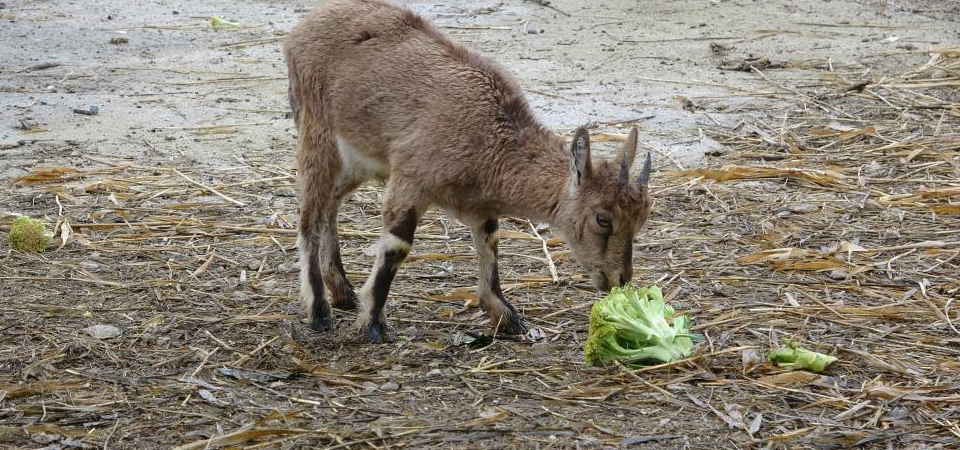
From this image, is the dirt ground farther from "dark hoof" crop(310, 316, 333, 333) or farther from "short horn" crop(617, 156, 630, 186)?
"short horn" crop(617, 156, 630, 186)

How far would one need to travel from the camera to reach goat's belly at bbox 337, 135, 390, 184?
6574 mm

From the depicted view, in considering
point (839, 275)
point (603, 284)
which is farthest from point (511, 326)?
point (839, 275)

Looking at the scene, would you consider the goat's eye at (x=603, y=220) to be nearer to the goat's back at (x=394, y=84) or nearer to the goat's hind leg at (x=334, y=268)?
the goat's back at (x=394, y=84)

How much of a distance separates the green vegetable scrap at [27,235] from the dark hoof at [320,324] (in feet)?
6.83

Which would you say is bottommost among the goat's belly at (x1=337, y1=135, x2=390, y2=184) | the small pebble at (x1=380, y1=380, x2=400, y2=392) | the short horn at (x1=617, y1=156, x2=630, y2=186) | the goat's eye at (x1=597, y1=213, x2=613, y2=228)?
the small pebble at (x1=380, y1=380, x2=400, y2=392)

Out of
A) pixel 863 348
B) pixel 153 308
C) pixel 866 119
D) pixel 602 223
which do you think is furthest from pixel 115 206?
pixel 866 119

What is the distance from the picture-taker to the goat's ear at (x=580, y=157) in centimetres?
575

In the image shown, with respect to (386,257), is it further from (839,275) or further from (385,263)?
(839,275)

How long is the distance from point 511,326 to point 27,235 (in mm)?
3195

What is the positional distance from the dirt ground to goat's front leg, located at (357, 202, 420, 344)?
145mm

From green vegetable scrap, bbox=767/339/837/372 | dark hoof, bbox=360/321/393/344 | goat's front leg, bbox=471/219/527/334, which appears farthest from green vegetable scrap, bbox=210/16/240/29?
green vegetable scrap, bbox=767/339/837/372

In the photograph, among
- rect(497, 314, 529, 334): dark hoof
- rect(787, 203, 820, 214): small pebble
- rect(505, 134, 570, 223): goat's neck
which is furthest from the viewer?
rect(787, 203, 820, 214): small pebble

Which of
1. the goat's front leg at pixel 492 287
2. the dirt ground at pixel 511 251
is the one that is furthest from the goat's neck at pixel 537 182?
the dirt ground at pixel 511 251

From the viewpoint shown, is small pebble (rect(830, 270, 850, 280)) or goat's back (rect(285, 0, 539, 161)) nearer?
goat's back (rect(285, 0, 539, 161))
